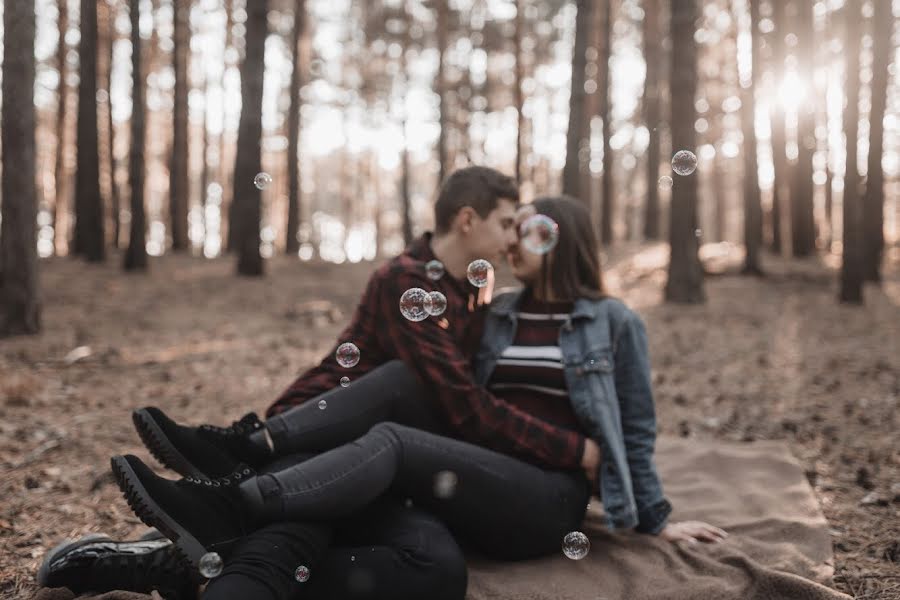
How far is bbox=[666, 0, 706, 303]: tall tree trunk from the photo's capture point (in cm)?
898

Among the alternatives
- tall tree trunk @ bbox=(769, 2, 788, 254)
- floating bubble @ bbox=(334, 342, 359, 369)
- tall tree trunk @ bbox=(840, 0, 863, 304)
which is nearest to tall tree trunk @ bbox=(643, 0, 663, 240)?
tall tree trunk @ bbox=(769, 2, 788, 254)

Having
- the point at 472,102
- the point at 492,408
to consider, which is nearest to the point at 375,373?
the point at 492,408

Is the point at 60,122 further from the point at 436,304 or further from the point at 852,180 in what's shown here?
the point at 436,304

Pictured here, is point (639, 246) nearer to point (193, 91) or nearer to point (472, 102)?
point (472, 102)

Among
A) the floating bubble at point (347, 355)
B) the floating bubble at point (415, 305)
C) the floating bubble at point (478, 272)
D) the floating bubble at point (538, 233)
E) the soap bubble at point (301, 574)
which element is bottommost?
the soap bubble at point (301, 574)

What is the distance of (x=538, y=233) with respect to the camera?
9.90 feet

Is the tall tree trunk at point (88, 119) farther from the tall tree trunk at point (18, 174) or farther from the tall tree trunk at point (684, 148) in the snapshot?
the tall tree trunk at point (684, 148)

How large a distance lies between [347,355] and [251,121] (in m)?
8.84

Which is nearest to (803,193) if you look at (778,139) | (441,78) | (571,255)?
(778,139)

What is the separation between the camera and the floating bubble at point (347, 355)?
9.92 feet

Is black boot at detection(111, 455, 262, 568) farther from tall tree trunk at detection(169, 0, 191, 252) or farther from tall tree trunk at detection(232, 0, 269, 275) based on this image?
tall tree trunk at detection(169, 0, 191, 252)

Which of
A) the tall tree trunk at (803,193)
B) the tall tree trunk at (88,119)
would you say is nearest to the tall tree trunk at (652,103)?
the tall tree trunk at (803,193)

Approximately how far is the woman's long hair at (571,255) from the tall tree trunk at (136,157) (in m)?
9.85

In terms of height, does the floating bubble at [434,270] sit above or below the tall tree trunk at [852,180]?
below
